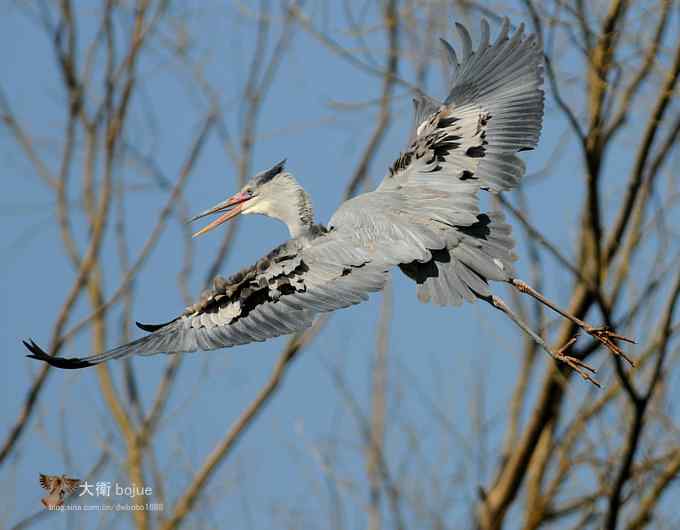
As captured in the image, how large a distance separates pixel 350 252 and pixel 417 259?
30cm

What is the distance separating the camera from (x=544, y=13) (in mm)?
7426

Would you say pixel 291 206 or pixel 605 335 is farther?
pixel 291 206

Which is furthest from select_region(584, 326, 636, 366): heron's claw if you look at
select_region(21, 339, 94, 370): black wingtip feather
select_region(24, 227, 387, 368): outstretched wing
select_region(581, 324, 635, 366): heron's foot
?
select_region(21, 339, 94, 370): black wingtip feather

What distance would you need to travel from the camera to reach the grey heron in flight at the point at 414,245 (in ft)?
18.2

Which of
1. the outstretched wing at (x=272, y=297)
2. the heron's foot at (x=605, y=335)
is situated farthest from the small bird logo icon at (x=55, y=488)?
the heron's foot at (x=605, y=335)

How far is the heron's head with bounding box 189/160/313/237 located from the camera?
268 inches

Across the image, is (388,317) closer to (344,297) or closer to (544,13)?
(544,13)

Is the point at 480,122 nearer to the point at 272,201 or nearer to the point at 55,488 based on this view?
the point at 272,201

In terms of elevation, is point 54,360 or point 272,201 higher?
point 272,201

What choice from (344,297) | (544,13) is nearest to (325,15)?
(544,13)

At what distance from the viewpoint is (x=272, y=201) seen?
702cm

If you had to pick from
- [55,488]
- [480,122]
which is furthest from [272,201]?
[55,488]

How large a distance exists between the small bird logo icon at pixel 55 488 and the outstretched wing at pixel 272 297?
3.89 ft

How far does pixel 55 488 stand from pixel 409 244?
7.78 feet
